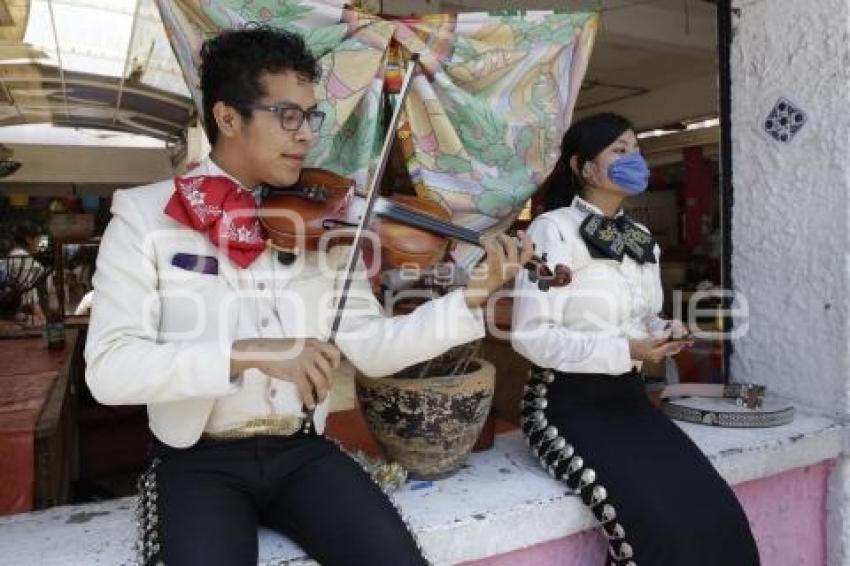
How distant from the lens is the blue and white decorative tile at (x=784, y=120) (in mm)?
2395

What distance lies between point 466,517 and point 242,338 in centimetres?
68

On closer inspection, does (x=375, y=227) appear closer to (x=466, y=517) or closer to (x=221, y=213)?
(x=221, y=213)

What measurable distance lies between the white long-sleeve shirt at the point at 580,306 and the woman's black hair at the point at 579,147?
0.30ft

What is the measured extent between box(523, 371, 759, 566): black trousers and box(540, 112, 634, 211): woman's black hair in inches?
24.3

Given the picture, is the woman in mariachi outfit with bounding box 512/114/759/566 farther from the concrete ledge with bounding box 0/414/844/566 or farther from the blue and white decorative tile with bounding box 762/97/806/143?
Result: the blue and white decorative tile with bounding box 762/97/806/143

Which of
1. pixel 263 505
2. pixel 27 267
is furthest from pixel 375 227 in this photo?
pixel 27 267

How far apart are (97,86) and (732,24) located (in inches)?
230

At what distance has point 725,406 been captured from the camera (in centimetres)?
243

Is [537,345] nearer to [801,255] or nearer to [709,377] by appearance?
[801,255]

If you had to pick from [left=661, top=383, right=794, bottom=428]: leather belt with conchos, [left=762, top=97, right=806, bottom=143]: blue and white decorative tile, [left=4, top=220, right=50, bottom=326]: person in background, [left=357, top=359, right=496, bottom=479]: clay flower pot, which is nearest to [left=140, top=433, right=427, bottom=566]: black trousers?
[left=357, top=359, right=496, bottom=479]: clay flower pot

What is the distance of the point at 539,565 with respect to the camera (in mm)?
1877

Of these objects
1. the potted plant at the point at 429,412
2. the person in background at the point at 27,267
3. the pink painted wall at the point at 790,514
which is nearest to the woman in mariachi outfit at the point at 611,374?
the potted plant at the point at 429,412

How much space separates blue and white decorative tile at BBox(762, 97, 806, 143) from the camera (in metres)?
2.39

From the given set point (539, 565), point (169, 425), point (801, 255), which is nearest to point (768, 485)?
point (801, 255)
